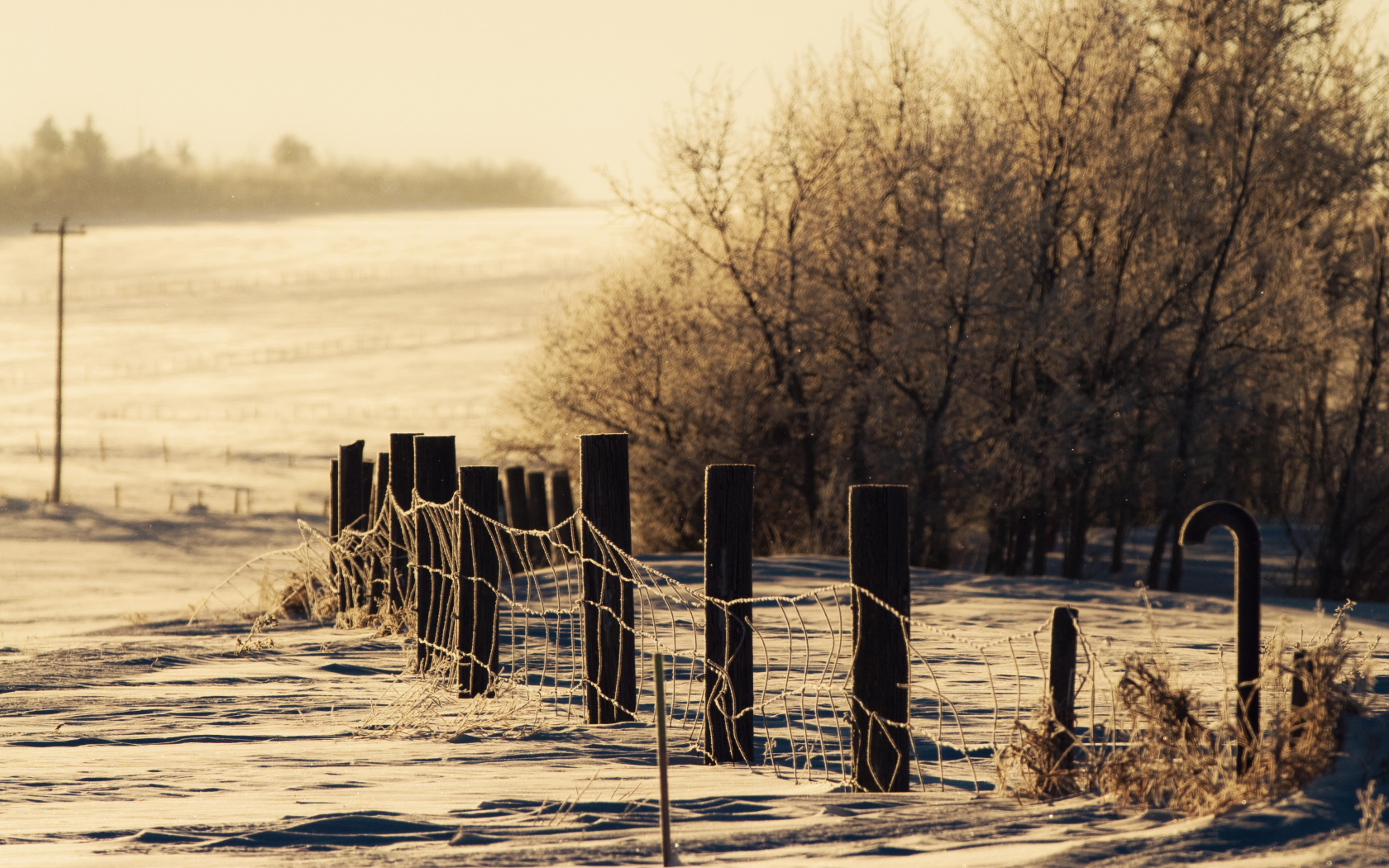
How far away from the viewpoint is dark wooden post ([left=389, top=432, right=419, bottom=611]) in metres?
10.3

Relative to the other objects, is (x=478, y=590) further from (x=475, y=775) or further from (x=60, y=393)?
(x=60, y=393)

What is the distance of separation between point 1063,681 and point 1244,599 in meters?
0.77

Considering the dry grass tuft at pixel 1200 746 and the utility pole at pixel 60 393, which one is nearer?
the dry grass tuft at pixel 1200 746

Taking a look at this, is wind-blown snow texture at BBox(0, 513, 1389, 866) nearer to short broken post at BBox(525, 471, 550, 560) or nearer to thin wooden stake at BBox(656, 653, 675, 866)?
thin wooden stake at BBox(656, 653, 675, 866)

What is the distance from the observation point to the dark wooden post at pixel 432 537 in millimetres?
8953

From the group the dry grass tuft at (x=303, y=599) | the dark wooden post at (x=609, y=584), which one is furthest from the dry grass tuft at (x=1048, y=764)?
the dry grass tuft at (x=303, y=599)

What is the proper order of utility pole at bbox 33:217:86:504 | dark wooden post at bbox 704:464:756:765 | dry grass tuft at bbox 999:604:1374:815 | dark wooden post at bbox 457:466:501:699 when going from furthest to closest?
1. utility pole at bbox 33:217:86:504
2. dark wooden post at bbox 457:466:501:699
3. dark wooden post at bbox 704:464:756:765
4. dry grass tuft at bbox 999:604:1374:815

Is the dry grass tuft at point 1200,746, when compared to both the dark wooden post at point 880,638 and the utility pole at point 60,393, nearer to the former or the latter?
the dark wooden post at point 880,638

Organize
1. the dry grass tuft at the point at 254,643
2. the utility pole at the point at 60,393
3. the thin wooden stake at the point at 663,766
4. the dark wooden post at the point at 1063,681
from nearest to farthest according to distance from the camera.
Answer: the thin wooden stake at the point at 663,766, the dark wooden post at the point at 1063,681, the dry grass tuft at the point at 254,643, the utility pole at the point at 60,393

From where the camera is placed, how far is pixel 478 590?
7.76 m

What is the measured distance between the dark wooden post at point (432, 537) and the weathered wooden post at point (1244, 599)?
5.80 metres

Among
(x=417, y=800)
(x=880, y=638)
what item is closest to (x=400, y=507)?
(x=417, y=800)

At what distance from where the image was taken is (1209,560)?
26125mm

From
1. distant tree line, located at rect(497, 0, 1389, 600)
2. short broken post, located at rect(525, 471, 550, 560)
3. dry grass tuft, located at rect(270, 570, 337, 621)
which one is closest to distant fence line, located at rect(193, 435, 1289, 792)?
dry grass tuft, located at rect(270, 570, 337, 621)
